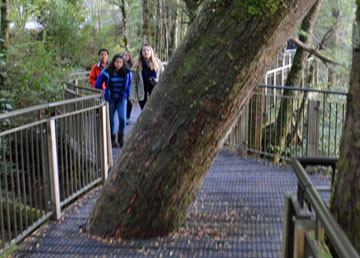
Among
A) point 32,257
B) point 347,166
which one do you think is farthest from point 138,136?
point 347,166

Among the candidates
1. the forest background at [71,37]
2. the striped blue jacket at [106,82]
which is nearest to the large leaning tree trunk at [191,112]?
the striped blue jacket at [106,82]

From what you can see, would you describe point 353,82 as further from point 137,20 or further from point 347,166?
point 137,20

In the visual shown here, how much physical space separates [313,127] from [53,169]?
4.23m

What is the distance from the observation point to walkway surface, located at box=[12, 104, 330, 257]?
4.34m

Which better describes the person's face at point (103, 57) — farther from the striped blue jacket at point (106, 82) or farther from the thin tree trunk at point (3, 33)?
the thin tree trunk at point (3, 33)

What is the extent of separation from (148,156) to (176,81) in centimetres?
80

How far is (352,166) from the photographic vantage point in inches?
81.7

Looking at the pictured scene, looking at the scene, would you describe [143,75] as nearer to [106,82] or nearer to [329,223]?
[106,82]

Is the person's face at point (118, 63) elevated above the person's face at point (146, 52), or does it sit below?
below

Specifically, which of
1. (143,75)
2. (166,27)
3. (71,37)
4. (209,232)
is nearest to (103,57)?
(143,75)

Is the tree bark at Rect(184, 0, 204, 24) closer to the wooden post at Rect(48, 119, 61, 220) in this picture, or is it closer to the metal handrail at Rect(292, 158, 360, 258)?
the wooden post at Rect(48, 119, 61, 220)

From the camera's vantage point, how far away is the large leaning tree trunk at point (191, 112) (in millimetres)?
4254

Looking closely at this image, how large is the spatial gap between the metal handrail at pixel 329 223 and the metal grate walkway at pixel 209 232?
2066 millimetres

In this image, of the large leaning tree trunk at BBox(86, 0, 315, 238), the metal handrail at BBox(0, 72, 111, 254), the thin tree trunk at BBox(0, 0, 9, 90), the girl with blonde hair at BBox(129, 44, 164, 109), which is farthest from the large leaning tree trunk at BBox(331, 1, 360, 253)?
the thin tree trunk at BBox(0, 0, 9, 90)
